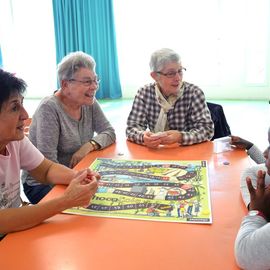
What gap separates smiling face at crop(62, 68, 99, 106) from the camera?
1.88 m

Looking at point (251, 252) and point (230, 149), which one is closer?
point (251, 252)

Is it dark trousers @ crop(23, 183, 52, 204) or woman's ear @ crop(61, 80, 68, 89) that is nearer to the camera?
dark trousers @ crop(23, 183, 52, 204)

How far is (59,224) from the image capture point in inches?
42.1

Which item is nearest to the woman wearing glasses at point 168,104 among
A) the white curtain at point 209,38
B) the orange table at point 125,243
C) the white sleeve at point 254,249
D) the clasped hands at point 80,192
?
the clasped hands at point 80,192

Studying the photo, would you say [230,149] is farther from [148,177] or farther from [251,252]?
[251,252]

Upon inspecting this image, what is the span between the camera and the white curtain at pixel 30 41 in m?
6.26

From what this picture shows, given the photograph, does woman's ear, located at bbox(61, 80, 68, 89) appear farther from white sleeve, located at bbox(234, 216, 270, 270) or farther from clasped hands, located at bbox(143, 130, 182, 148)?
white sleeve, located at bbox(234, 216, 270, 270)

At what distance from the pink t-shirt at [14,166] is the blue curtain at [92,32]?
4.82 metres

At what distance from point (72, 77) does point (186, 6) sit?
4.40 metres

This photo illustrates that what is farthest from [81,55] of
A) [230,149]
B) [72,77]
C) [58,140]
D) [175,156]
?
[230,149]

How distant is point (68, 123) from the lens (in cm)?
191

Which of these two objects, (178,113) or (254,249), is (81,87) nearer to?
(178,113)

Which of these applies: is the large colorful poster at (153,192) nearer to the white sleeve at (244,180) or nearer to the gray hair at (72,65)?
the white sleeve at (244,180)

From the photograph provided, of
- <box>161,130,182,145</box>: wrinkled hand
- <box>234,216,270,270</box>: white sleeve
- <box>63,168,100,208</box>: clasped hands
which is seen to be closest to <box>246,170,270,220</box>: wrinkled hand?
<box>234,216,270,270</box>: white sleeve
